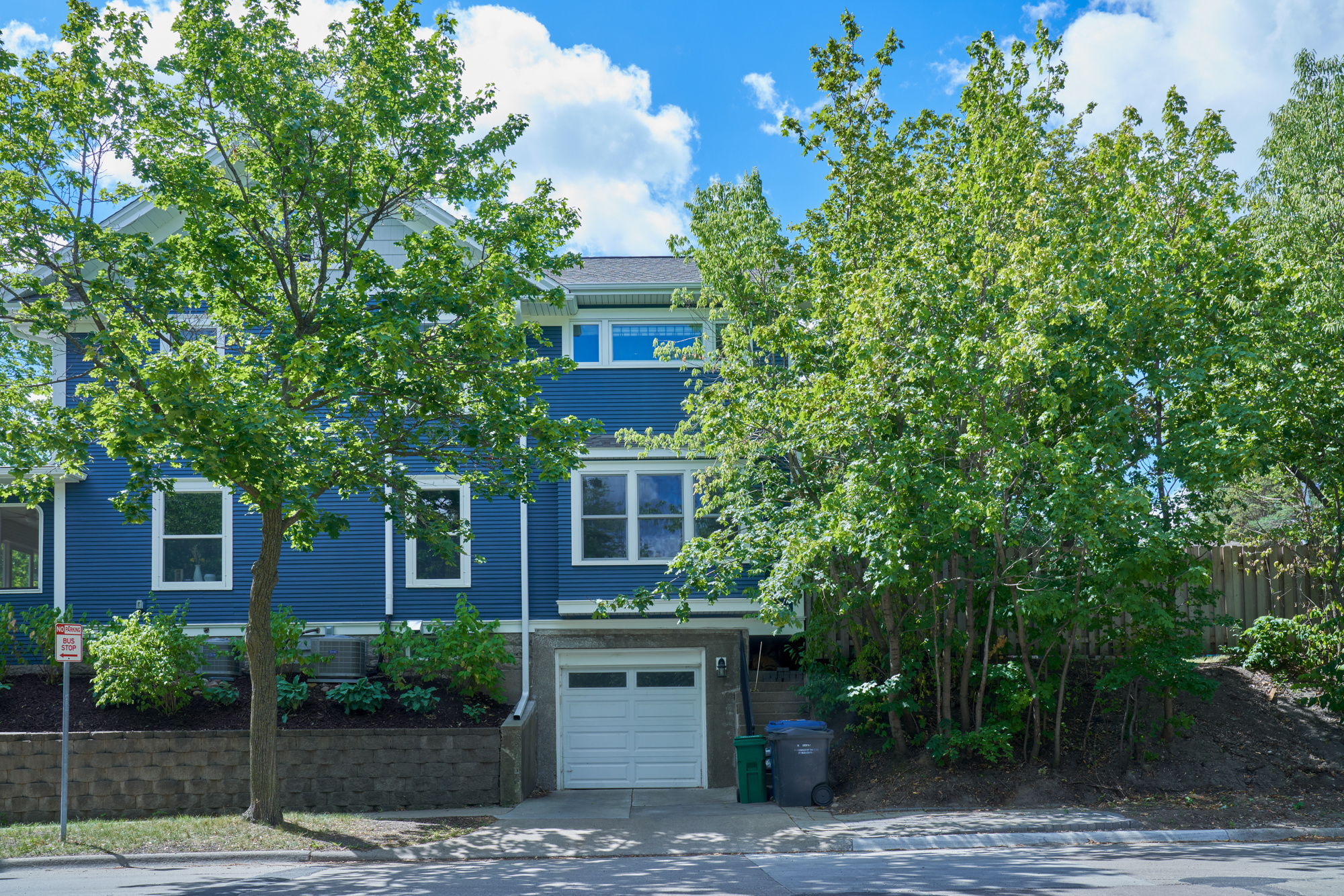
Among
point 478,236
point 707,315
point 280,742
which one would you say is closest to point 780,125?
point 707,315

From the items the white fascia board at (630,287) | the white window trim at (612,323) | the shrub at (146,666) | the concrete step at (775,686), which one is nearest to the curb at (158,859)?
the shrub at (146,666)

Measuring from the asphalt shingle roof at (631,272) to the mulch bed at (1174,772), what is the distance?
28.8ft

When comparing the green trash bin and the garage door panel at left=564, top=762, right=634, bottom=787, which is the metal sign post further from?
the green trash bin

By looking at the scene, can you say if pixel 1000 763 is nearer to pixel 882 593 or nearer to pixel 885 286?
pixel 882 593

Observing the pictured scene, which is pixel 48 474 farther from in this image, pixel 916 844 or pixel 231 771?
pixel 916 844

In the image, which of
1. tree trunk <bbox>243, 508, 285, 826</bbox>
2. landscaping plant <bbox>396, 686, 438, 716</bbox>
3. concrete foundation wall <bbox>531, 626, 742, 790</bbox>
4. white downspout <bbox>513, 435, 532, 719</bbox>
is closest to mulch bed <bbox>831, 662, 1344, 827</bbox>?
concrete foundation wall <bbox>531, 626, 742, 790</bbox>

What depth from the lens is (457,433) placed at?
40.2ft

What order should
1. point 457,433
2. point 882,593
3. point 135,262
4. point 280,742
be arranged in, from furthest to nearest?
point 280,742 < point 882,593 < point 457,433 < point 135,262

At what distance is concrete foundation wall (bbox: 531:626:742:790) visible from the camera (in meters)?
16.8

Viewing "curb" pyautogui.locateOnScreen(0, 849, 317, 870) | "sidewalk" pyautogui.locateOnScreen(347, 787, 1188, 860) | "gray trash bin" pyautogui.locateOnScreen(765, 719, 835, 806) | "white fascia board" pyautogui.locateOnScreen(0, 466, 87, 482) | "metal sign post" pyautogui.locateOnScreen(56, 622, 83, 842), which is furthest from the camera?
"white fascia board" pyautogui.locateOnScreen(0, 466, 87, 482)

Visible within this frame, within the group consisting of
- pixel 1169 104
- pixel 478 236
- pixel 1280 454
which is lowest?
pixel 1280 454

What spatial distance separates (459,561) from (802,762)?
23.4ft

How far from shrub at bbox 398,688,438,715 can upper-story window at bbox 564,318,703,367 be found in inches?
244

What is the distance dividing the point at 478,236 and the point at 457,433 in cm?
259
